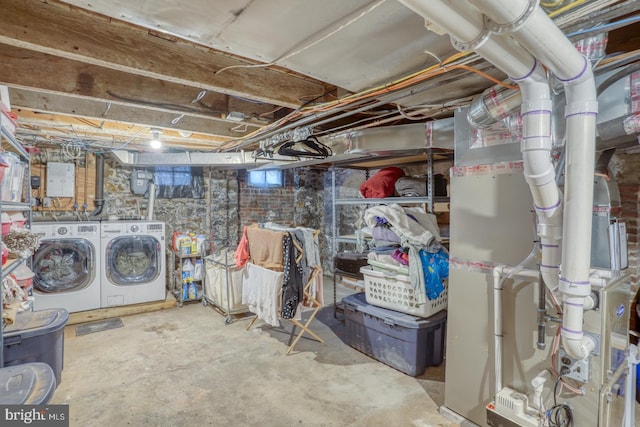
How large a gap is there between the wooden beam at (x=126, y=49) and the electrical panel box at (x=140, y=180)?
319cm

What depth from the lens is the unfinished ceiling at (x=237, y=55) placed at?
1.26 m

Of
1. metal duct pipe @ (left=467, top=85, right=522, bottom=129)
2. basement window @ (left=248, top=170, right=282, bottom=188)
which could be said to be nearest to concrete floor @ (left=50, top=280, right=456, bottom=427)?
metal duct pipe @ (left=467, top=85, right=522, bottom=129)

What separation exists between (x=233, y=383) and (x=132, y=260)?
263cm

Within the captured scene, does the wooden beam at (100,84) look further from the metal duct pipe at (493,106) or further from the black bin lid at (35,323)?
the metal duct pipe at (493,106)

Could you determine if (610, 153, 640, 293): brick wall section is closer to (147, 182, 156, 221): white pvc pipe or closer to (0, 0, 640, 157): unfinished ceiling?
(0, 0, 640, 157): unfinished ceiling

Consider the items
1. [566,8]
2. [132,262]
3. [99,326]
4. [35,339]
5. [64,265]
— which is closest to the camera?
[566,8]

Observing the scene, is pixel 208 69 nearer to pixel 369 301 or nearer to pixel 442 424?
pixel 369 301

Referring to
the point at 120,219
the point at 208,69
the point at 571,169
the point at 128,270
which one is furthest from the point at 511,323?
the point at 120,219

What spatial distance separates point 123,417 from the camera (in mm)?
2154

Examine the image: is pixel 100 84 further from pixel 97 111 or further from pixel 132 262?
pixel 132 262

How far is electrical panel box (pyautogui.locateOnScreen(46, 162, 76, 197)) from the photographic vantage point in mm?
4191

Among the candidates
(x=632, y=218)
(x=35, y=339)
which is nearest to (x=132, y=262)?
(x=35, y=339)

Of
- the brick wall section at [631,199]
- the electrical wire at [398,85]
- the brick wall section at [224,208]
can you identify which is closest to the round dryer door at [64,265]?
the brick wall section at [224,208]

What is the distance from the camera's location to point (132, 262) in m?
4.37
